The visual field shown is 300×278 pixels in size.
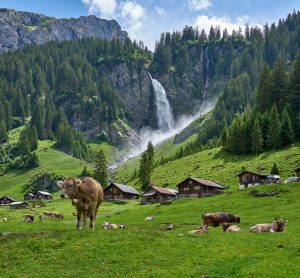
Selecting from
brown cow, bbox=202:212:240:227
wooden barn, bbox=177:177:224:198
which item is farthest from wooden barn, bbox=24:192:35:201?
brown cow, bbox=202:212:240:227

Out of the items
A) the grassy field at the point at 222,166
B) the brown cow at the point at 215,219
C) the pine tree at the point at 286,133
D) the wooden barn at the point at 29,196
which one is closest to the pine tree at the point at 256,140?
the grassy field at the point at 222,166

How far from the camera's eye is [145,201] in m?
114

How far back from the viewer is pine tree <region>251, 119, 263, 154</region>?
447 feet

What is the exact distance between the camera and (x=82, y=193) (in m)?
26.6

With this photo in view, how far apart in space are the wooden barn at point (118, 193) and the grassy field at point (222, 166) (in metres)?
10.5

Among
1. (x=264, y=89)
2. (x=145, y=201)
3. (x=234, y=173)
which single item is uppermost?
(x=264, y=89)

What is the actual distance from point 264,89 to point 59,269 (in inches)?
5977

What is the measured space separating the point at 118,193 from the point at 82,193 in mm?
109821

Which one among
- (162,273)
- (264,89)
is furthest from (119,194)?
(162,273)

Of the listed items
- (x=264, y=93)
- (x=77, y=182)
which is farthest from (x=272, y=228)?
(x=264, y=93)

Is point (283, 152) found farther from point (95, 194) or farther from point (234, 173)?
point (95, 194)

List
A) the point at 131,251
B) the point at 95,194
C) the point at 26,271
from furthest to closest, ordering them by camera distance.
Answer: the point at 95,194
the point at 131,251
the point at 26,271

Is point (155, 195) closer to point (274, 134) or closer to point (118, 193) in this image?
point (118, 193)

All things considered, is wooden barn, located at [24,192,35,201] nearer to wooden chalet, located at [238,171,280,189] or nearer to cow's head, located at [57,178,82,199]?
wooden chalet, located at [238,171,280,189]
